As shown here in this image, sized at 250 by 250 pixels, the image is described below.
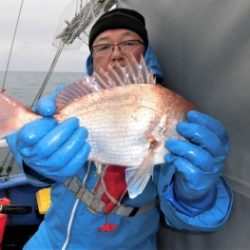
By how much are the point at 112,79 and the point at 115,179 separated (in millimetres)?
664

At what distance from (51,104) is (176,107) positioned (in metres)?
0.46

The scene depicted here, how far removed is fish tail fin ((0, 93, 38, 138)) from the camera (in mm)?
1385

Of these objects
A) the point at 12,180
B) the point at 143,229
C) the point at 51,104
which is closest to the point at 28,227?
the point at 12,180

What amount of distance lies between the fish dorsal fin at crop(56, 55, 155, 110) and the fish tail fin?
186mm

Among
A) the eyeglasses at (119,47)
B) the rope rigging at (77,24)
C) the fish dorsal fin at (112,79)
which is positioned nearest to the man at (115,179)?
the eyeglasses at (119,47)

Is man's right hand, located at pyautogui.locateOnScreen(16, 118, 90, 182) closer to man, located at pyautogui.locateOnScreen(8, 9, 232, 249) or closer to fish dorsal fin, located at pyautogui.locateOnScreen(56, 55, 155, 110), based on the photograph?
man, located at pyautogui.locateOnScreen(8, 9, 232, 249)

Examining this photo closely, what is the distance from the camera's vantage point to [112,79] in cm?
147

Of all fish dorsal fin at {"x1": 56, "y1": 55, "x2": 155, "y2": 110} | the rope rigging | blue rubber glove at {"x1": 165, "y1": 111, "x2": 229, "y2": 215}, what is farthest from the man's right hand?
the rope rigging

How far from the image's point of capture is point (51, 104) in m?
1.48

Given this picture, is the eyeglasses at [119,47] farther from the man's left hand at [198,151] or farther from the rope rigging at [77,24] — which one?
the rope rigging at [77,24]

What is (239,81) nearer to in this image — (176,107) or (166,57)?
(176,107)

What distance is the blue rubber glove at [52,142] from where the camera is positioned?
56.9 inches

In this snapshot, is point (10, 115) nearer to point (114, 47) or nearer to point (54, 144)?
point (54, 144)

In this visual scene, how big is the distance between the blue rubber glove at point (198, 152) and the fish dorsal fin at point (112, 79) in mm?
219
